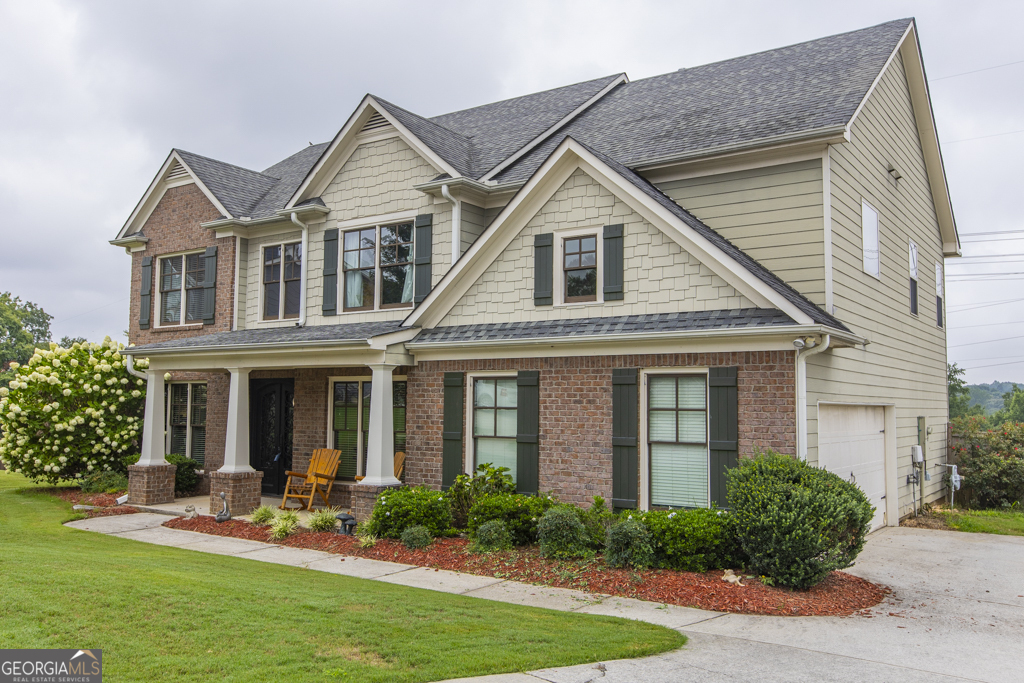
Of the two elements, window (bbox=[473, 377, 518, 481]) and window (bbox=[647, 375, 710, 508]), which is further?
window (bbox=[473, 377, 518, 481])

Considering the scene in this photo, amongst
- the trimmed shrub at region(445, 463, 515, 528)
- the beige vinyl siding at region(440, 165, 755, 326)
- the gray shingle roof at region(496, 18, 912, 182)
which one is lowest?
the trimmed shrub at region(445, 463, 515, 528)

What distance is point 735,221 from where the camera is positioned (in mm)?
11430

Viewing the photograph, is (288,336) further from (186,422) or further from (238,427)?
(186,422)

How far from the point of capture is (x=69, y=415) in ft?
54.7

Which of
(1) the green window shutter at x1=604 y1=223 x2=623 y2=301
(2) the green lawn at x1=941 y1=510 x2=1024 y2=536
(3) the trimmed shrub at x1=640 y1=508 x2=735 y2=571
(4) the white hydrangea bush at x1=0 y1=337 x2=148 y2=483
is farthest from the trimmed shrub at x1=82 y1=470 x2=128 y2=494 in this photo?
(2) the green lawn at x1=941 y1=510 x2=1024 y2=536

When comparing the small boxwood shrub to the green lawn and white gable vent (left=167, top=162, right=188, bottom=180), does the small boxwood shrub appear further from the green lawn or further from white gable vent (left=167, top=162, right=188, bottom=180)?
white gable vent (left=167, top=162, right=188, bottom=180)

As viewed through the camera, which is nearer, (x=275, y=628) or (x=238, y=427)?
(x=275, y=628)

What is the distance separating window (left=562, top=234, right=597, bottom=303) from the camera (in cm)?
1133

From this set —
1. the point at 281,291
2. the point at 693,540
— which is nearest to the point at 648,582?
the point at 693,540

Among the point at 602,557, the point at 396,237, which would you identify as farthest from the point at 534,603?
the point at 396,237

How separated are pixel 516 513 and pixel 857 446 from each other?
216 inches

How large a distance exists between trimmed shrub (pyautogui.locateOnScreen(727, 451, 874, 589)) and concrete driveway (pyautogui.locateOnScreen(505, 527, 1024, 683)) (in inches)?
28.0

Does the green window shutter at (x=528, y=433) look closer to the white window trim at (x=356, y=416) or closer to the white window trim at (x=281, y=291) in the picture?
the white window trim at (x=356, y=416)

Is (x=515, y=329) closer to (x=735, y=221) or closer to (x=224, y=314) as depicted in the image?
(x=735, y=221)
